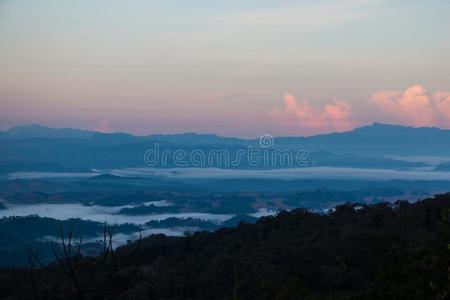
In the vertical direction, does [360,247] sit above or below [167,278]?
above

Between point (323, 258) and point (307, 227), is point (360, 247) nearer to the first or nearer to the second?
point (323, 258)

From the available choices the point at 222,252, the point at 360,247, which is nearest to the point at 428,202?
the point at 360,247

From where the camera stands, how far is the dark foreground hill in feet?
44.6

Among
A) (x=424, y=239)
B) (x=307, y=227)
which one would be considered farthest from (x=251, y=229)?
(x=424, y=239)

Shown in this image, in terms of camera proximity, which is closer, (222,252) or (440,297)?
(440,297)

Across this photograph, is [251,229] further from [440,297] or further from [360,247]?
[440,297]

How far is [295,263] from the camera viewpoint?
73.3ft

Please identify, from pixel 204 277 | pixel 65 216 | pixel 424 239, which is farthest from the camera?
pixel 65 216

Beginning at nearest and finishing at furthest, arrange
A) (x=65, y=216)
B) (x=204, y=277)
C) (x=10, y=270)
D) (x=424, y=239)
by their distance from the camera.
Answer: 1. (x=424, y=239)
2. (x=204, y=277)
3. (x=10, y=270)
4. (x=65, y=216)

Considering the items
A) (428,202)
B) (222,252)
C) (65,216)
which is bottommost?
(65,216)

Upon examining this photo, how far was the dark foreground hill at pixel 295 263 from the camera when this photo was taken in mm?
13602

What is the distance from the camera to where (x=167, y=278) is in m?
25.1

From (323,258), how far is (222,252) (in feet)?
23.7

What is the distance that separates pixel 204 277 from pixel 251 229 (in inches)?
341
